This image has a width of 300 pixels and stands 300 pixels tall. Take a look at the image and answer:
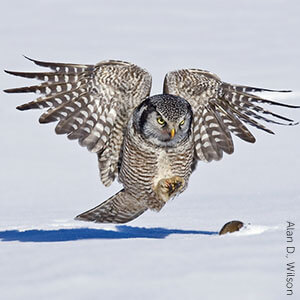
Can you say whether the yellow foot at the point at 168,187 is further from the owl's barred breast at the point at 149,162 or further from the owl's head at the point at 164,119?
the owl's head at the point at 164,119

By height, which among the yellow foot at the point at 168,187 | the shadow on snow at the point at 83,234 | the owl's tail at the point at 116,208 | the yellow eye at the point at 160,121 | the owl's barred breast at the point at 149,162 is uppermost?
the yellow eye at the point at 160,121

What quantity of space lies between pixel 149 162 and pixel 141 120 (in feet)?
1.43

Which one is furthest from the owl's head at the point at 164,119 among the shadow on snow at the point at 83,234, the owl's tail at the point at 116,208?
the shadow on snow at the point at 83,234

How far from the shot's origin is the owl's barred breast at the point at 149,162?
290 inches

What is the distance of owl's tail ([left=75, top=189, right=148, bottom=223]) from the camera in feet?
25.2

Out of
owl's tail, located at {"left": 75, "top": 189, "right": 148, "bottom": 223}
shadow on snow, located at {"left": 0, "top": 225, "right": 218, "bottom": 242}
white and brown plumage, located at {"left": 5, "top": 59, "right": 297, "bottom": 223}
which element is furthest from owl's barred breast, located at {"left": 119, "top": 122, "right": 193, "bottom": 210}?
shadow on snow, located at {"left": 0, "top": 225, "right": 218, "bottom": 242}

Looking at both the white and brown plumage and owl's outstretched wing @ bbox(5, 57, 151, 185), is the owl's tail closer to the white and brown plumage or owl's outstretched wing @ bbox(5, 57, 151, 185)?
the white and brown plumage

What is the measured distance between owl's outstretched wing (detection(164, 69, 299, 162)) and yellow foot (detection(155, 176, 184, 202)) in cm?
51

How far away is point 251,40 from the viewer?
23219mm

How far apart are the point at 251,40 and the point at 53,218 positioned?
16295 mm

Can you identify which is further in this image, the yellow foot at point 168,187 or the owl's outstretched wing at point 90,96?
the yellow foot at point 168,187

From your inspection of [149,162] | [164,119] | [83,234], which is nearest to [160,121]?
[164,119]

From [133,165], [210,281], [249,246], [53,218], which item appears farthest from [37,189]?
[210,281]

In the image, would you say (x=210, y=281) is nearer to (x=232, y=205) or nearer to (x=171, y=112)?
(x=171, y=112)
